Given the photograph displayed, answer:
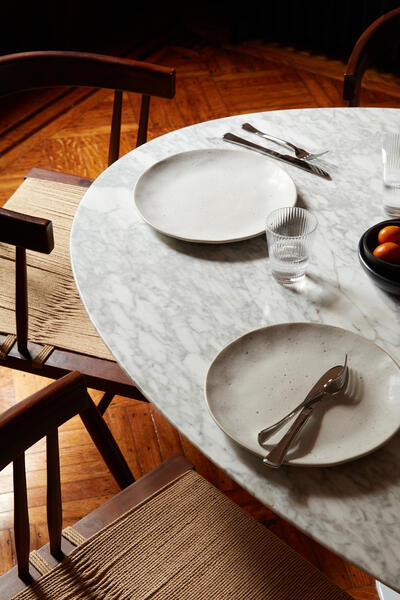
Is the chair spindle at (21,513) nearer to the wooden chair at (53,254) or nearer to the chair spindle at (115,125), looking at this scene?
the wooden chair at (53,254)

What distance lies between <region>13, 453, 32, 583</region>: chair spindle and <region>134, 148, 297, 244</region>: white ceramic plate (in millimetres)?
339

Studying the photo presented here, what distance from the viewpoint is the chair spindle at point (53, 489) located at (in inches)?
25.8

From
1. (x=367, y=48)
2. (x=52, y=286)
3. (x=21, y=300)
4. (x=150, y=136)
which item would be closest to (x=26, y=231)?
(x=21, y=300)

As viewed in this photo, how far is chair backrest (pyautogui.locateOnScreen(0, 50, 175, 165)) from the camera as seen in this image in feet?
3.70

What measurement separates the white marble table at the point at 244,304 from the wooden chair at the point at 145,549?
11 centimetres

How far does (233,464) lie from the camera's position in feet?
1.94

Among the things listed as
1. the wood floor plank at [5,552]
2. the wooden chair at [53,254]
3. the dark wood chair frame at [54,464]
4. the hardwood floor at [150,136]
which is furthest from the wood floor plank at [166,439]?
the dark wood chair frame at [54,464]

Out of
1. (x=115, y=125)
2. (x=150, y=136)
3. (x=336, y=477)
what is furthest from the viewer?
(x=150, y=136)

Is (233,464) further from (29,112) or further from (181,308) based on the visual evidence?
(29,112)

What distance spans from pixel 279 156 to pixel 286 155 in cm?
1

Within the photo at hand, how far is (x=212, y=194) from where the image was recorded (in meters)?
0.90

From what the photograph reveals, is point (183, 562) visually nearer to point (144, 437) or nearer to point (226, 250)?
point (226, 250)

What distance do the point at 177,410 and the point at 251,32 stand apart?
239 centimetres

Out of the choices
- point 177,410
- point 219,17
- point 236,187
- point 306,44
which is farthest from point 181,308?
point 219,17
